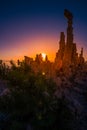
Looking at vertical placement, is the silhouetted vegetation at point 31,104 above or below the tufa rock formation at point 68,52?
below

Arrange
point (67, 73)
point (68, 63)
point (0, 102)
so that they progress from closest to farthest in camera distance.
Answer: point (0, 102)
point (67, 73)
point (68, 63)

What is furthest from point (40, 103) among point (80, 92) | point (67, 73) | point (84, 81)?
point (67, 73)

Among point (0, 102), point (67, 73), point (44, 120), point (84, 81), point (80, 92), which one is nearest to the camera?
point (44, 120)

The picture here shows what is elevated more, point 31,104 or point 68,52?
point 68,52

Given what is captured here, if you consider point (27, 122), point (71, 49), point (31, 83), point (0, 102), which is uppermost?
point (71, 49)

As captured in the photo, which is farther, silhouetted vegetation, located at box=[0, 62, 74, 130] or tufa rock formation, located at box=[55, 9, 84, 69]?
tufa rock formation, located at box=[55, 9, 84, 69]

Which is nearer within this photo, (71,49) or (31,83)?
(31,83)

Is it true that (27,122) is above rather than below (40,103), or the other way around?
below

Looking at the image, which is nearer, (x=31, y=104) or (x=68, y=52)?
(x=31, y=104)

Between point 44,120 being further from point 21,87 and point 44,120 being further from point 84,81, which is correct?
point 84,81

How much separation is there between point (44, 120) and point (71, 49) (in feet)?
64.7

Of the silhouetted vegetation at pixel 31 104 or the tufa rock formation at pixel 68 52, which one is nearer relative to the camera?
the silhouetted vegetation at pixel 31 104

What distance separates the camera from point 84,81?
2652 centimetres

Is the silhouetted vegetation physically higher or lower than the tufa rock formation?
lower
